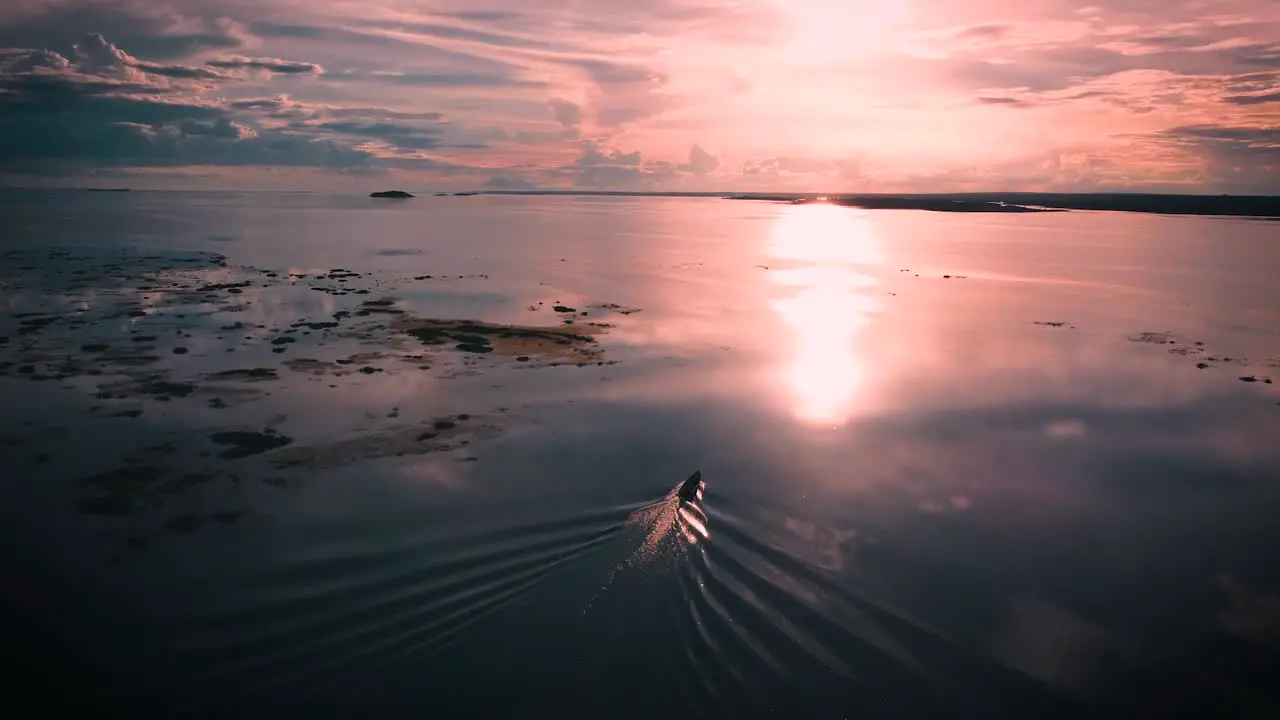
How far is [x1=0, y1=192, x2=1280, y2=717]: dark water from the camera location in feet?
32.9

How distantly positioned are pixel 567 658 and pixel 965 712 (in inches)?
204

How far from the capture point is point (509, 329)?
3116 cm

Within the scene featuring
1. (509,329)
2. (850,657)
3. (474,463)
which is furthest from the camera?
(509,329)

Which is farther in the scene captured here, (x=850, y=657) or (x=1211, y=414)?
(x=1211, y=414)

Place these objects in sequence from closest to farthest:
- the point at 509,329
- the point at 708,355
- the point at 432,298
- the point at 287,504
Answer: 1. the point at 287,504
2. the point at 708,355
3. the point at 509,329
4. the point at 432,298

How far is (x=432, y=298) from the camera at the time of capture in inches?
1516

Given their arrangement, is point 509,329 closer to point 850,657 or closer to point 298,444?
point 298,444

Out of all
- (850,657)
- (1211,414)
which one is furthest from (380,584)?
(1211,414)

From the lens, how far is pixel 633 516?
14.5m

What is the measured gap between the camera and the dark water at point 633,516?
10.0 m

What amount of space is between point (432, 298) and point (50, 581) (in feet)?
90.1

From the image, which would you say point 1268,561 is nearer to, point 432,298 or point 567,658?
point 567,658

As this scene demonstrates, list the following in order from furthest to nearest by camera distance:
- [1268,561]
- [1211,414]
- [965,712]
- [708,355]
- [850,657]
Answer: [708,355] → [1211,414] → [1268,561] → [850,657] → [965,712]

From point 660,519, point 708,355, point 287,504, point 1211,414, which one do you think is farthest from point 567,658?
point 1211,414
